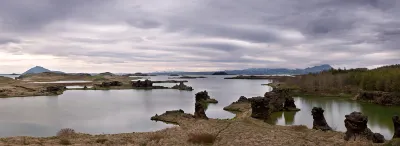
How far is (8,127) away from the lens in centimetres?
4903

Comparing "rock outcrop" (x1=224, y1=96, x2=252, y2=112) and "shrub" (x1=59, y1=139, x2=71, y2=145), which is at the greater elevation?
"shrub" (x1=59, y1=139, x2=71, y2=145)

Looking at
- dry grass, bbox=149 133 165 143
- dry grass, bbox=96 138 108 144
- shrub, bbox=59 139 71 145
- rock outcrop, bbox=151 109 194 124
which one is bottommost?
rock outcrop, bbox=151 109 194 124

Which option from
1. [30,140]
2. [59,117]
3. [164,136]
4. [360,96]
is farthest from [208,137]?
[360,96]

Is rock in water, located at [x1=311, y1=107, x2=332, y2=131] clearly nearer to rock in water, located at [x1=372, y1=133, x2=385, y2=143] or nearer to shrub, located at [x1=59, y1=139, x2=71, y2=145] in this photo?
rock in water, located at [x1=372, y1=133, x2=385, y2=143]

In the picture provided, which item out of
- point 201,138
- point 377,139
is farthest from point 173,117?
point 377,139

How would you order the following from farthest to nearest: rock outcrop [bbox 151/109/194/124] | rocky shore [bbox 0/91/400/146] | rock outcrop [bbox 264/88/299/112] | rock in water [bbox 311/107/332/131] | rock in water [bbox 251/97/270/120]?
1. rock outcrop [bbox 264/88/299/112]
2. rock in water [bbox 251/97/270/120]
3. rock outcrop [bbox 151/109/194/124]
4. rock in water [bbox 311/107/332/131]
5. rocky shore [bbox 0/91/400/146]

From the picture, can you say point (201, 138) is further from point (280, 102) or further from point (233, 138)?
point (280, 102)

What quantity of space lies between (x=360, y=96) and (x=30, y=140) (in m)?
91.9

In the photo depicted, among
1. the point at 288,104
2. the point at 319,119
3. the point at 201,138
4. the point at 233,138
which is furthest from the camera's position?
the point at 288,104

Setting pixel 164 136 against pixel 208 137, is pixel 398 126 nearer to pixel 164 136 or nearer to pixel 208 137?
pixel 208 137

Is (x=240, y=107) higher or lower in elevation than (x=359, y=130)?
lower

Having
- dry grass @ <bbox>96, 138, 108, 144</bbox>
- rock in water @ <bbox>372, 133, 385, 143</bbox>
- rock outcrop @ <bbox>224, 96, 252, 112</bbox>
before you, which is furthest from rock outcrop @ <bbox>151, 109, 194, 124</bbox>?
rock in water @ <bbox>372, 133, 385, 143</bbox>

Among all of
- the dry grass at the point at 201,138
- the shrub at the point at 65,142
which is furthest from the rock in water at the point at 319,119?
Answer: the shrub at the point at 65,142

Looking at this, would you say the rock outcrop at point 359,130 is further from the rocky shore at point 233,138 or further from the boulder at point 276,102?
the boulder at point 276,102
